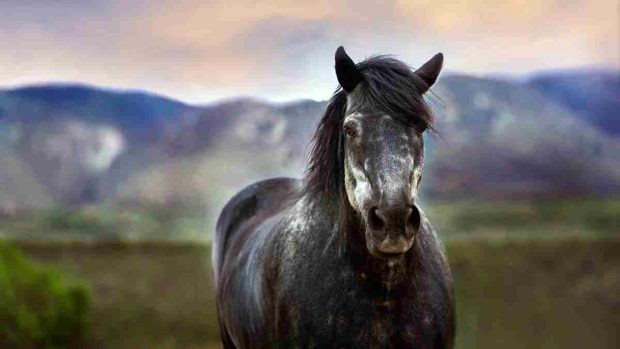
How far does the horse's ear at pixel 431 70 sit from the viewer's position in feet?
9.91

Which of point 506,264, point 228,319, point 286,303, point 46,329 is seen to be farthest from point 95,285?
point 286,303

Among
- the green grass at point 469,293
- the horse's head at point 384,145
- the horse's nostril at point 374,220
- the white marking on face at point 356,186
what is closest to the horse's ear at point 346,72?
the horse's head at point 384,145

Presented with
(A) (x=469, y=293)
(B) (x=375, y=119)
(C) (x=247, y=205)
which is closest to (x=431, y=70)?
(B) (x=375, y=119)

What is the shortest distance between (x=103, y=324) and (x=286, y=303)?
33.6ft

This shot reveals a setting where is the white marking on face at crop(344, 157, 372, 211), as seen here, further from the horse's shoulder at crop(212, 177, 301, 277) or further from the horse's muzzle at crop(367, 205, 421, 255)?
the horse's shoulder at crop(212, 177, 301, 277)

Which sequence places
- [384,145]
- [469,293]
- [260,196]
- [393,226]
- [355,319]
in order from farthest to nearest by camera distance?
[469,293] → [260,196] → [355,319] → [384,145] → [393,226]

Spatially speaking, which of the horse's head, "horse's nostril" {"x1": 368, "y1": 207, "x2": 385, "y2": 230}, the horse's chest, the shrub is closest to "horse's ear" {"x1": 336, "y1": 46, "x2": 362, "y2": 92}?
the horse's head

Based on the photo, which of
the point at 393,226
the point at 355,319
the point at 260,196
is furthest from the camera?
the point at 260,196

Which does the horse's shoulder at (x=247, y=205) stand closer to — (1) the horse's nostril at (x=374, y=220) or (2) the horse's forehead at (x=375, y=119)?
(2) the horse's forehead at (x=375, y=119)

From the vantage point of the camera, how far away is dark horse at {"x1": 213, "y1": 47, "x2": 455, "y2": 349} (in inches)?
99.4

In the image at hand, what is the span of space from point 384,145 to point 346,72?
0.45 m

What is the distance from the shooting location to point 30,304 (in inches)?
428

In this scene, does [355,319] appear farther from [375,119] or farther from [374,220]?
[375,119]

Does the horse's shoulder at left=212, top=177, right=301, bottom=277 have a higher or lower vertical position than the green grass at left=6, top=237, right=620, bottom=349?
higher
